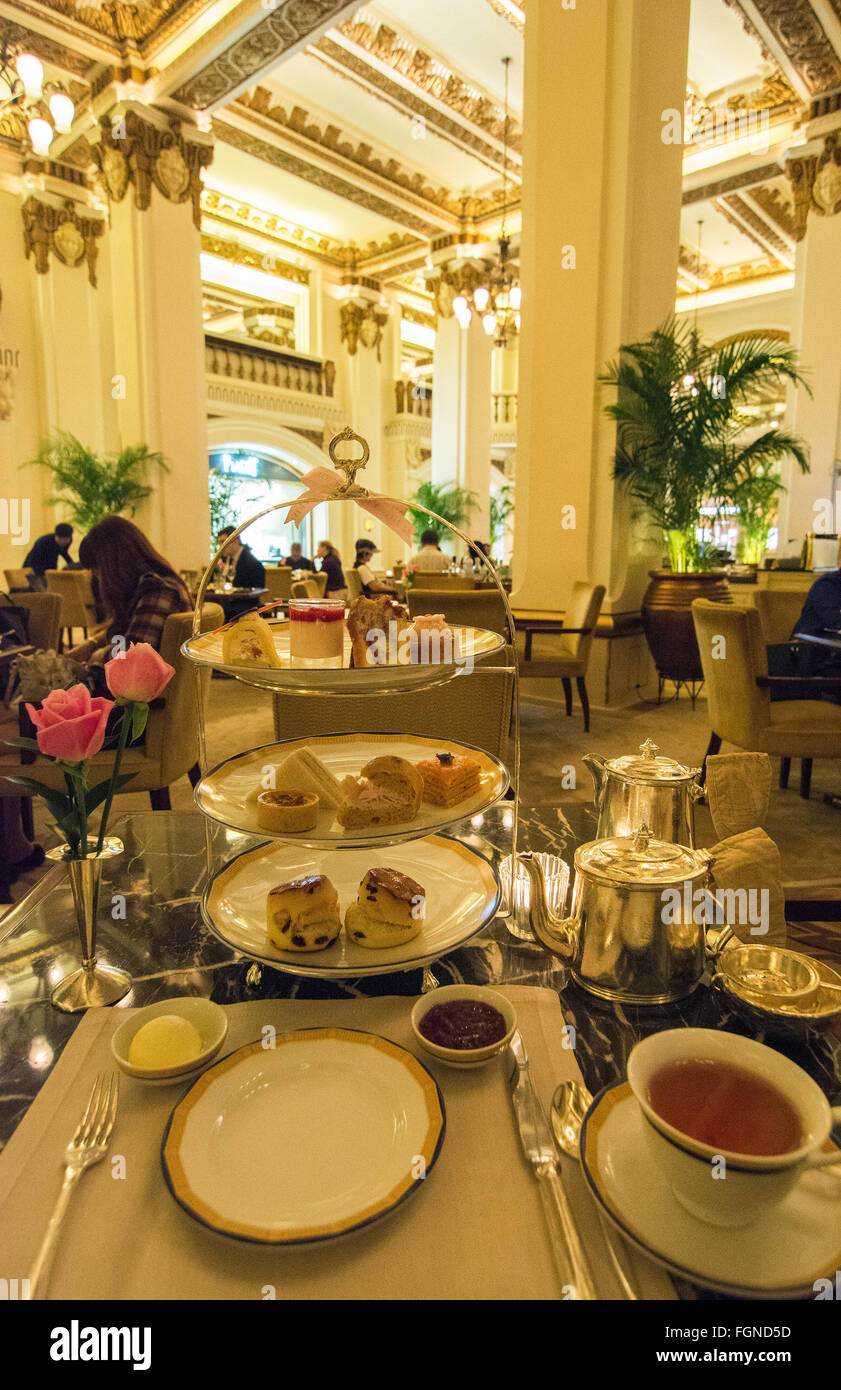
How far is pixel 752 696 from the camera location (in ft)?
8.80

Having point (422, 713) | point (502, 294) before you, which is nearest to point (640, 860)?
point (422, 713)

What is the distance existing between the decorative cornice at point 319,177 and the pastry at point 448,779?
9988 mm

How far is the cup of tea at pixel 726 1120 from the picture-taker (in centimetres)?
43

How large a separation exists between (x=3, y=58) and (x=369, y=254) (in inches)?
357

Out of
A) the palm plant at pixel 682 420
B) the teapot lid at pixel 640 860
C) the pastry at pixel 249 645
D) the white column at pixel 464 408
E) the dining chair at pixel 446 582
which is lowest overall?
the teapot lid at pixel 640 860

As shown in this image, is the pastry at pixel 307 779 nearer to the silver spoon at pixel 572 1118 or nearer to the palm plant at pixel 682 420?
the silver spoon at pixel 572 1118

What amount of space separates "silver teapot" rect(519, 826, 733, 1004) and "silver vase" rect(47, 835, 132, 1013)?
0.44 metres

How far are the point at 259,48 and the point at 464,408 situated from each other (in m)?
4.91

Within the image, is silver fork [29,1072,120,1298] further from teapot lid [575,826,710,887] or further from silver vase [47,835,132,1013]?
teapot lid [575,826,710,887]

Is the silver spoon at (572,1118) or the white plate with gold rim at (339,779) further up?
the white plate with gold rim at (339,779)

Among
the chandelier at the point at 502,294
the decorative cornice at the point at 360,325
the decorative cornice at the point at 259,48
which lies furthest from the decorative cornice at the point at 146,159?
the decorative cornice at the point at 360,325

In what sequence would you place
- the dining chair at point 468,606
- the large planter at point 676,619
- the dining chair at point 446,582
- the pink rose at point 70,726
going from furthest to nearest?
the dining chair at point 446,582, the large planter at point 676,619, the dining chair at point 468,606, the pink rose at point 70,726
